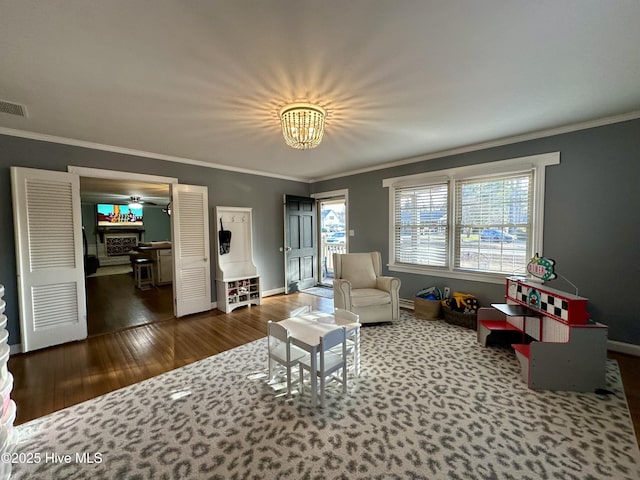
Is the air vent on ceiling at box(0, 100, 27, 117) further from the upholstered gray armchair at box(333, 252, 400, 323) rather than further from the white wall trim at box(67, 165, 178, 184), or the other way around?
the upholstered gray armchair at box(333, 252, 400, 323)

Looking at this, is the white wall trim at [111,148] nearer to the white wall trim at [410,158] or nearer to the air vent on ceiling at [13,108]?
the white wall trim at [410,158]

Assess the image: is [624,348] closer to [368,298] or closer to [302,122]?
[368,298]

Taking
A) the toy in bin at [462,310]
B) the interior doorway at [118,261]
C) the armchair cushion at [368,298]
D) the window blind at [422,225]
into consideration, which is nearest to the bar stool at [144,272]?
the interior doorway at [118,261]

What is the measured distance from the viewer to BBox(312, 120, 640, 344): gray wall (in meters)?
2.70

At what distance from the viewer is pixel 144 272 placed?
659 centimetres

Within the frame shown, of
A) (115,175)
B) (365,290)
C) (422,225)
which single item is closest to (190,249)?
(115,175)

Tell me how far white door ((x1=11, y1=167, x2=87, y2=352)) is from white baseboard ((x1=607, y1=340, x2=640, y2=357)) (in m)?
6.18

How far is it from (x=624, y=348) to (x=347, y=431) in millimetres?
3235

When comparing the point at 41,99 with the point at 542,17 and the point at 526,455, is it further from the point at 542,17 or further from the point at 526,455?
the point at 526,455

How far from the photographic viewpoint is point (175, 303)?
404cm

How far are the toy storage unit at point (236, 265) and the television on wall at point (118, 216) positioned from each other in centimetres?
696

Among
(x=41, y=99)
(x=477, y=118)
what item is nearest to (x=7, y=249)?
(x=41, y=99)

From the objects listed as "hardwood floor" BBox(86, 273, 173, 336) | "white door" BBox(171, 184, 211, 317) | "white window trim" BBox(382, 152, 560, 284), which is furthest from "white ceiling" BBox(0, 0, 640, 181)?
"hardwood floor" BBox(86, 273, 173, 336)

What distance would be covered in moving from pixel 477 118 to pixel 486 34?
1373 millimetres
